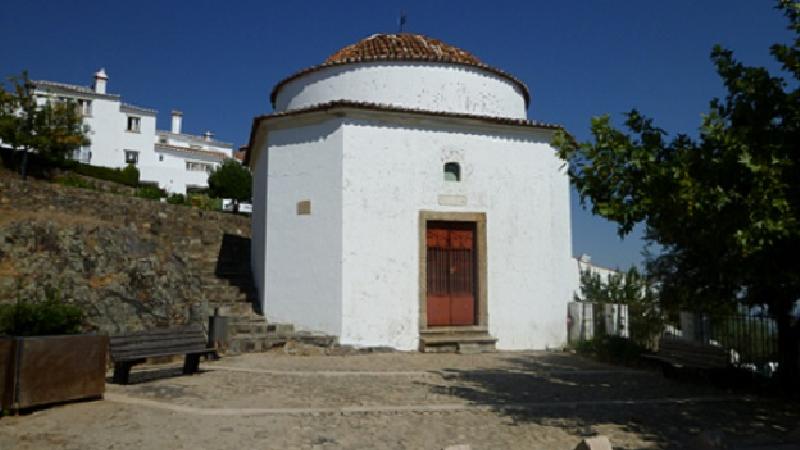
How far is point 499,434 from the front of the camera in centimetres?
537

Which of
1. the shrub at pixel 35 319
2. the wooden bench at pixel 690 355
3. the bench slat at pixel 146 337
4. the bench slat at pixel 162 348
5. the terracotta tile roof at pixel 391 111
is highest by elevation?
the terracotta tile roof at pixel 391 111

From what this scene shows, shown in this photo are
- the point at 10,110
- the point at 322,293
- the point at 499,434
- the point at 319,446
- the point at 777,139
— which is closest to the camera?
the point at 319,446

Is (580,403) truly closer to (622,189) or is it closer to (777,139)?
(622,189)

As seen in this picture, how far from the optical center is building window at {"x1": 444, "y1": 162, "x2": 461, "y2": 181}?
11992 mm

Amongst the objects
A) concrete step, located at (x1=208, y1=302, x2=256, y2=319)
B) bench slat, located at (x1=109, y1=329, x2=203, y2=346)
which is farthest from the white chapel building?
bench slat, located at (x1=109, y1=329, x2=203, y2=346)

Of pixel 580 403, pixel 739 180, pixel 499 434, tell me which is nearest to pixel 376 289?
pixel 580 403

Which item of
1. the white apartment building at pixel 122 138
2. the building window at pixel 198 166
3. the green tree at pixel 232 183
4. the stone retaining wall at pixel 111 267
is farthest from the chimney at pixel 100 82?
the stone retaining wall at pixel 111 267

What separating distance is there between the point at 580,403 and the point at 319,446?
3.53m

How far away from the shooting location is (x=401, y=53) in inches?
512

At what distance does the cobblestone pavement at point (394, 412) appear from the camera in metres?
5.00

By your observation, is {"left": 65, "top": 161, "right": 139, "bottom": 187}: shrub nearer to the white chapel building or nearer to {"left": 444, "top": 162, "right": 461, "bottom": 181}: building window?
the white chapel building

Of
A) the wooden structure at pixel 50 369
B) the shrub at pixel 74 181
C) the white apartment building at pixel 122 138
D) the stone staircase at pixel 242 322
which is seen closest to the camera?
the wooden structure at pixel 50 369

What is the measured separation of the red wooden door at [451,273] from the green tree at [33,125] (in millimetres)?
20689

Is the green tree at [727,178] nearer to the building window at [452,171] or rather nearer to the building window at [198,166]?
the building window at [452,171]
